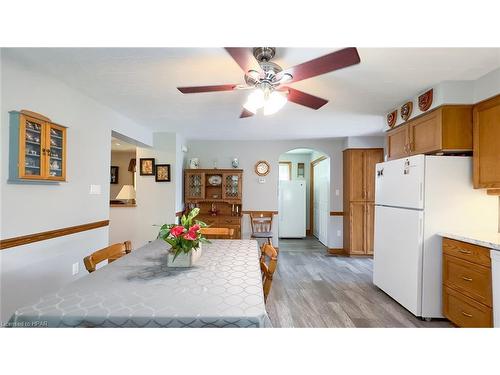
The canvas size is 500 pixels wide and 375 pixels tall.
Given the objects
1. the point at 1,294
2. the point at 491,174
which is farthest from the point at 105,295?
the point at 491,174

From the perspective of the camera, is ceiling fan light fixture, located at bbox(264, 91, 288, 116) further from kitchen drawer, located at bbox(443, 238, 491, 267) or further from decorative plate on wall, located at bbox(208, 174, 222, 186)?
decorative plate on wall, located at bbox(208, 174, 222, 186)

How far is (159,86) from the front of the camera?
235 cm

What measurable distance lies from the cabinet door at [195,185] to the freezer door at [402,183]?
115 inches

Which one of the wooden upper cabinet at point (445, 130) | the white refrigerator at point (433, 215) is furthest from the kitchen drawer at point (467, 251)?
the wooden upper cabinet at point (445, 130)

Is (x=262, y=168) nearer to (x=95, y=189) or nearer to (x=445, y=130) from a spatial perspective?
(x=95, y=189)

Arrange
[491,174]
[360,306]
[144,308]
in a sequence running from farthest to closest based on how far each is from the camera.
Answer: [360,306] < [491,174] < [144,308]

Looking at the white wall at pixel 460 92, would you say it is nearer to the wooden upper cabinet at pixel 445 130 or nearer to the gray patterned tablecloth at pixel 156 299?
the wooden upper cabinet at pixel 445 130

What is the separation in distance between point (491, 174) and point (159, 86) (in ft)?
9.59

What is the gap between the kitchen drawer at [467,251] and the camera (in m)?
1.79

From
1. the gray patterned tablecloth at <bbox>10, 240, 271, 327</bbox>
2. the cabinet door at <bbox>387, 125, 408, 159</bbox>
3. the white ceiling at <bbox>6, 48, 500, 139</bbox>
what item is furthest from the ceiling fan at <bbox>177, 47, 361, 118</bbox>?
the cabinet door at <bbox>387, 125, 408, 159</bbox>

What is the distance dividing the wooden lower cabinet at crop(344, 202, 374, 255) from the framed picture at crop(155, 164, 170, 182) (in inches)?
129

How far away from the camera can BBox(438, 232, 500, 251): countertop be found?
1721mm

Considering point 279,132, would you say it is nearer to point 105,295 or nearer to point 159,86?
point 159,86

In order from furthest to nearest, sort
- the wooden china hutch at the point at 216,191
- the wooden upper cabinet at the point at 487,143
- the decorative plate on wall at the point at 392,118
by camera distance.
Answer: the wooden china hutch at the point at 216,191 → the decorative plate on wall at the point at 392,118 → the wooden upper cabinet at the point at 487,143
